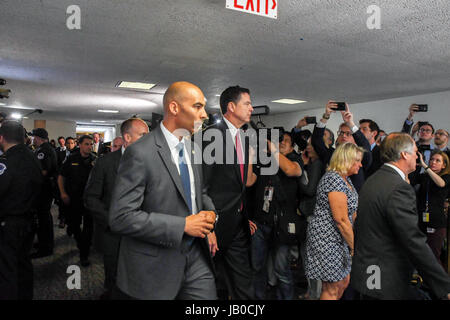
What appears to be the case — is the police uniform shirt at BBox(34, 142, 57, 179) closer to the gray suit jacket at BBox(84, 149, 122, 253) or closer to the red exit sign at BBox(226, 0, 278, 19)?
the gray suit jacket at BBox(84, 149, 122, 253)

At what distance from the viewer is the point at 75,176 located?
3.99 m

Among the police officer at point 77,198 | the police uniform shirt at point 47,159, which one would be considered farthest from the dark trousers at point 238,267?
the police uniform shirt at point 47,159

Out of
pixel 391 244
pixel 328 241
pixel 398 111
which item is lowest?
pixel 328 241

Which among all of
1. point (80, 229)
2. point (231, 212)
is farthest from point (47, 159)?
point (231, 212)

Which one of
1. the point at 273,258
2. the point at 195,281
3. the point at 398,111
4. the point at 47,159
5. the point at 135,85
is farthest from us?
the point at 398,111

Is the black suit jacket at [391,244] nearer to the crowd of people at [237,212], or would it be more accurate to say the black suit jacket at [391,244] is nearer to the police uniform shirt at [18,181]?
the crowd of people at [237,212]

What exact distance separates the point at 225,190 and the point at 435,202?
2.83 m

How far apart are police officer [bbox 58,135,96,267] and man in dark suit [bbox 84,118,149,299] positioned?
136cm

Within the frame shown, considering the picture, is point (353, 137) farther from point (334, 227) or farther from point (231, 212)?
point (231, 212)

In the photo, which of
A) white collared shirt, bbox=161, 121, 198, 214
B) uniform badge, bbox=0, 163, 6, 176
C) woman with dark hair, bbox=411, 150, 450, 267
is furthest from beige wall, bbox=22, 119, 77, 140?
white collared shirt, bbox=161, 121, 198, 214

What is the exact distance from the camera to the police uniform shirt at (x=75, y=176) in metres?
4.00

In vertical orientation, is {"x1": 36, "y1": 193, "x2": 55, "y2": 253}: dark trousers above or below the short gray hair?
below

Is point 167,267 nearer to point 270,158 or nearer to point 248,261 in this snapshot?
point 248,261

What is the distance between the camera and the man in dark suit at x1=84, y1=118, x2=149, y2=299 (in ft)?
8.20
